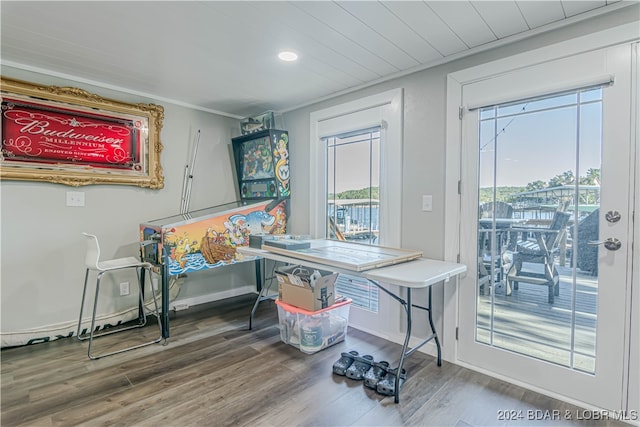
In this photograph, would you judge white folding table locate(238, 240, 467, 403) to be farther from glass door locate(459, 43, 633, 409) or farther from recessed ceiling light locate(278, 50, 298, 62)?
recessed ceiling light locate(278, 50, 298, 62)

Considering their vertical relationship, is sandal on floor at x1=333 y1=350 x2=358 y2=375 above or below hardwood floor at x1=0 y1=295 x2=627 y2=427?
above

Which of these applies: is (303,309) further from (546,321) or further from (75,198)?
(75,198)

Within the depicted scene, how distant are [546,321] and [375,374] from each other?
1131mm

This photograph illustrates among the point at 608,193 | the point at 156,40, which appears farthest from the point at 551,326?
the point at 156,40

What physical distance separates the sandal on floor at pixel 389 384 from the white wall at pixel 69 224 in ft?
8.13

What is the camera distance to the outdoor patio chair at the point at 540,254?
6.52 ft

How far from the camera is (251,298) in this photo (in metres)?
3.96

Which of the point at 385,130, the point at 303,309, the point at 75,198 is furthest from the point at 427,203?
the point at 75,198

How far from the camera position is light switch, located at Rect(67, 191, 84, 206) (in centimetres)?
283

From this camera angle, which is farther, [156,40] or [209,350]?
[209,350]

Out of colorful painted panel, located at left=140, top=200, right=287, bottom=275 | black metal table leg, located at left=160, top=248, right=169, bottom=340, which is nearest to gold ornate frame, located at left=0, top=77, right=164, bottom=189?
colorful painted panel, located at left=140, top=200, right=287, bottom=275

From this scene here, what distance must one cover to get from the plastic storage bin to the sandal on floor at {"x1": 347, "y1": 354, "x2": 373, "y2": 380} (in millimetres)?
375

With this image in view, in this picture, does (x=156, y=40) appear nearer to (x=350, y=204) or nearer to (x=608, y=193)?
(x=350, y=204)

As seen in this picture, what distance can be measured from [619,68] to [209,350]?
128 inches
